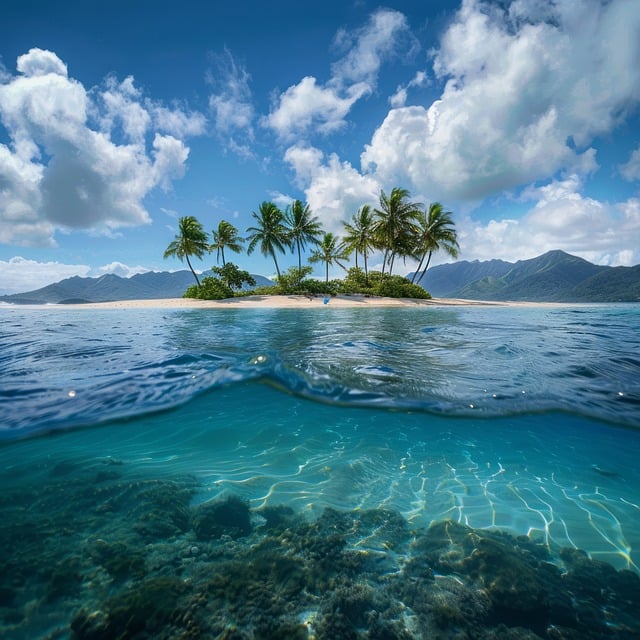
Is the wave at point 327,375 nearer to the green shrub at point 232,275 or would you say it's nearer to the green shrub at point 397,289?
the green shrub at point 397,289

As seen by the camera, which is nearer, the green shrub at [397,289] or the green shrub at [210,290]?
the green shrub at [210,290]

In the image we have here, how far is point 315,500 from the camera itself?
3.11 m

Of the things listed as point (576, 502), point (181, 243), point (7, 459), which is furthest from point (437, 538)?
point (181, 243)

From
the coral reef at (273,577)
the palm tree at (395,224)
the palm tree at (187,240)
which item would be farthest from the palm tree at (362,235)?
the coral reef at (273,577)

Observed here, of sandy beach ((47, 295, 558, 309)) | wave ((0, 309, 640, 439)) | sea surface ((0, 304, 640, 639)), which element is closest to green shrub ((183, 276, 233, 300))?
sandy beach ((47, 295, 558, 309))

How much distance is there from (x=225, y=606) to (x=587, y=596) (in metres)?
2.51

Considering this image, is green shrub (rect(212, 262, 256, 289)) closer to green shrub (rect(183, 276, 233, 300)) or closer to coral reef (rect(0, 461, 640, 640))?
green shrub (rect(183, 276, 233, 300))

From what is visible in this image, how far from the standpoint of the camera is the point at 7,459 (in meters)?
3.50

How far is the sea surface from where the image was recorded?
1973 mm

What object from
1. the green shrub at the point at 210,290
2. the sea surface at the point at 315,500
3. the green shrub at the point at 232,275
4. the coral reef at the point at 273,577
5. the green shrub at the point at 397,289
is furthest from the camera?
the green shrub at the point at 232,275

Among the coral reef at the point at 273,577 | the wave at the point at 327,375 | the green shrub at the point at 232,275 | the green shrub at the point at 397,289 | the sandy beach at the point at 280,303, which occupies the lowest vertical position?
the coral reef at the point at 273,577

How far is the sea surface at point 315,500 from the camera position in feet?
6.47

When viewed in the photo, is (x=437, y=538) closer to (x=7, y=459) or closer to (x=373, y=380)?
(x=373, y=380)

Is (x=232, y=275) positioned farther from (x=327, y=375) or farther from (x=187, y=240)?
(x=327, y=375)
